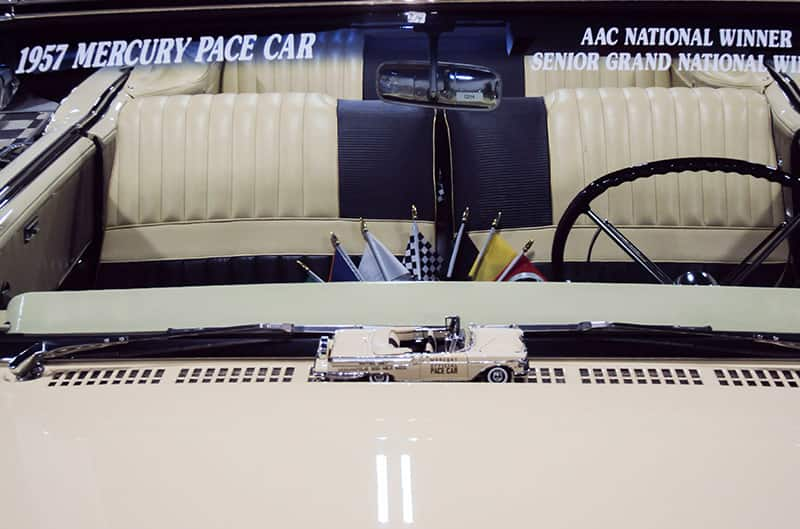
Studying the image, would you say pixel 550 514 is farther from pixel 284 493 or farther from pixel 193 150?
pixel 193 150

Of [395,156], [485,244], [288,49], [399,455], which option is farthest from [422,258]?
[399,455]

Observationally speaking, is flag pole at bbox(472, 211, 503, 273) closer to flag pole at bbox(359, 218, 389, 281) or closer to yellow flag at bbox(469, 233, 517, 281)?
yellow flag at bbox(469, 233, 517, 281)

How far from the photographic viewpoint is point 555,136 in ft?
7.18

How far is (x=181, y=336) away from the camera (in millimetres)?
1336

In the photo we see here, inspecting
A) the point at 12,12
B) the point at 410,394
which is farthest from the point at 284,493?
the point at 12,12

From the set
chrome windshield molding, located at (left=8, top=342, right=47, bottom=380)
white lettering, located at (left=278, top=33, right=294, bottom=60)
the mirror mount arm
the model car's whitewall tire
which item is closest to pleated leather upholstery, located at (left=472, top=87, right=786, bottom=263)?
the mirror mount arm

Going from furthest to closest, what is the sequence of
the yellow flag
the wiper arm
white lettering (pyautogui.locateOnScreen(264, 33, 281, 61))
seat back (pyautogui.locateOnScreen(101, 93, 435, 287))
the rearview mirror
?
1. seat back (pyautogui.locateOnScreen(101, 93, 435, 287))
2. the yellow flag
3. white lettering (pyautogui.locateOnScreen(264, 33, 281, 61))
4. the rearview mirror
5. the wiper arm

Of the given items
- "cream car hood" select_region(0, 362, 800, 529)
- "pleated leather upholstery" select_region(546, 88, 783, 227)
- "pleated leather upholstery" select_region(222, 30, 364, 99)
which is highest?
"pleated leather upholstery" select_region(222, 30, 364, 99)

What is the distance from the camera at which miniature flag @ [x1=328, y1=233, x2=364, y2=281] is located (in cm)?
192

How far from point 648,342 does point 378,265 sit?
73 centimetres

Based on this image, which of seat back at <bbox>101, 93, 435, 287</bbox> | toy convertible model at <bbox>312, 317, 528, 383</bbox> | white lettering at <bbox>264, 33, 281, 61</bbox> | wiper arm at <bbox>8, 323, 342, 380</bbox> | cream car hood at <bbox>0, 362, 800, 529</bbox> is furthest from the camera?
seat back at <bbox>101, 93, 435, 287</bbox>

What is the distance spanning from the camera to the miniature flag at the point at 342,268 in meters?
1.92

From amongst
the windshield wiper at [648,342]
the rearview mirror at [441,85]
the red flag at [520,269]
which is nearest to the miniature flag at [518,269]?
the red flag at [520,269]

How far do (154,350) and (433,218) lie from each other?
938mm
